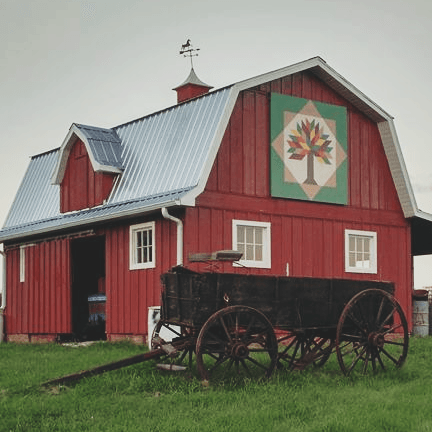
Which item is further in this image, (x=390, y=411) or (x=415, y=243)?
(x=415, y=243)

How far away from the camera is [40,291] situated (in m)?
23.5

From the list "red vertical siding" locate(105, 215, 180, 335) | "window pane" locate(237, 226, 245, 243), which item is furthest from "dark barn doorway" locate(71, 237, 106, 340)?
"window pane" locate(237, 226, 245, 243)

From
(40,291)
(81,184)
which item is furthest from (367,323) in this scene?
(40,291)

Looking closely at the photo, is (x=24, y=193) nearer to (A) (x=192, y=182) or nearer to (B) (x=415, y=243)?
(A) (x=192, y=182)

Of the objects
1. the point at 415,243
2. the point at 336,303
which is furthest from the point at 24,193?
the point at 336,303

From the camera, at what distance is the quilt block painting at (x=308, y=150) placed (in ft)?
65.9

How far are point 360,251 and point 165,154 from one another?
5395 millimetres

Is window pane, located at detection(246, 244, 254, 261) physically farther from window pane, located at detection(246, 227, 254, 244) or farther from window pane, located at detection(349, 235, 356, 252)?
window pane, located at detection(349, 235, 356, 252)

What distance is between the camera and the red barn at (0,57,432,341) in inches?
750

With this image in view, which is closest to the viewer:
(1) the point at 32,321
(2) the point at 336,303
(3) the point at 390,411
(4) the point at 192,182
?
(3) the point at 390,411

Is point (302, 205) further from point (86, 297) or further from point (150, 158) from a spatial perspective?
point (86, 297)

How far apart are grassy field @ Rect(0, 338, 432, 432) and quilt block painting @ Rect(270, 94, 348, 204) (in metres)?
6.47

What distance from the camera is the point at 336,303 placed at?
1394 centimetres

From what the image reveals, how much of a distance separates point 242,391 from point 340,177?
9.85m
